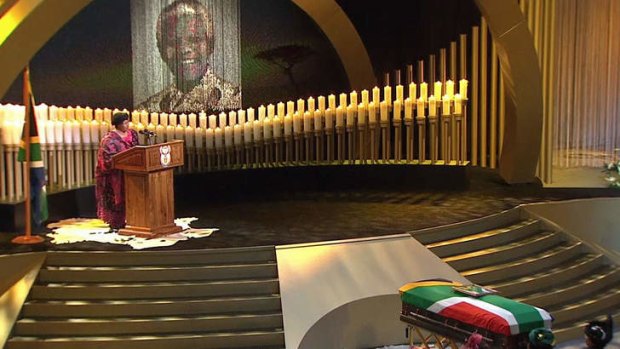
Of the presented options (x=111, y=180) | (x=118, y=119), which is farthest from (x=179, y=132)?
(x=111, y=180)

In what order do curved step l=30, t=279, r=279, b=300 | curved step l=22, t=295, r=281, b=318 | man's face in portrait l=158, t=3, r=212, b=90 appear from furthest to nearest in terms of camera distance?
man's face in portrait l=158, t=3, r=212, b=90 < curved step l=30, t=279, r=279, b=300 < curved step l=22, t=295, r=281, b=318

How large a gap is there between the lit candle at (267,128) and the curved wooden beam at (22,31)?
2933mm

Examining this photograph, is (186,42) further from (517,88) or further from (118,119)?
(517,88)

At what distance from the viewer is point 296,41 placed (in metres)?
11.6

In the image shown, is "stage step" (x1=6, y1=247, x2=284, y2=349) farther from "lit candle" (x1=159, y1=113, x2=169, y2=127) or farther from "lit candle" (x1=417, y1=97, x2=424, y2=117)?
"lit candle" (x1=417, y1=97, x2=424, y2=117)

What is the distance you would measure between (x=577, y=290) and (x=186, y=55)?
19.8 feet

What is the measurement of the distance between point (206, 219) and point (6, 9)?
267 cm

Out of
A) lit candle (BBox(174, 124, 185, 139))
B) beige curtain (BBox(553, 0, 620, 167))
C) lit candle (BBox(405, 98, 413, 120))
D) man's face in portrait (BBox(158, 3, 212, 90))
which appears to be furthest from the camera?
beige curtain (BBox(553, 0, 620, 167))

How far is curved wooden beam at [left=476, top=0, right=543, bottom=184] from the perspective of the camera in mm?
9148

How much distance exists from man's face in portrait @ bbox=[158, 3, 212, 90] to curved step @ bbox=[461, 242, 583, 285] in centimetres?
540

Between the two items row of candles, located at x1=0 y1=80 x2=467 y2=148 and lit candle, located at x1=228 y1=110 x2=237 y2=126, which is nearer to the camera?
row of candles, located at x1=0 y1=80 x2=467 y2=148

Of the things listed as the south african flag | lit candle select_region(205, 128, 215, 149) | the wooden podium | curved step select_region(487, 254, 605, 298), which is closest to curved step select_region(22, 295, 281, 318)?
the wooden podium

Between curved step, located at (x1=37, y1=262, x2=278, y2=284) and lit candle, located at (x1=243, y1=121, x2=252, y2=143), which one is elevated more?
lit candle, located at (x1=243, y1=121, x2=252, y2=143)

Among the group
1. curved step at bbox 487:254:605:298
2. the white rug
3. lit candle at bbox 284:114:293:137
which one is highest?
lit candle at bbox 284:114:293:137
